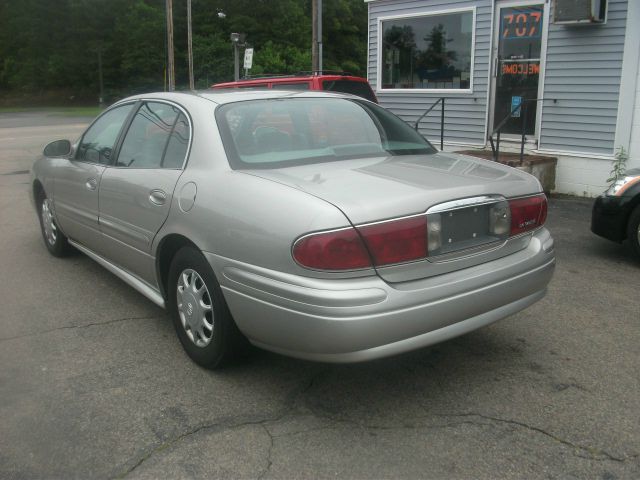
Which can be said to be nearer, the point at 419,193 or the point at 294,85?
the point at 419,193

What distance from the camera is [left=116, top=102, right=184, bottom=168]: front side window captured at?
13.1 feet

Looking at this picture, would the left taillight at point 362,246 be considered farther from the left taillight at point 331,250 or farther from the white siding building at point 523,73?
the white siding building at point 523,73

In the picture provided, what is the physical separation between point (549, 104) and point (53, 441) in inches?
348

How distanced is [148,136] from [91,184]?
2.40 feet

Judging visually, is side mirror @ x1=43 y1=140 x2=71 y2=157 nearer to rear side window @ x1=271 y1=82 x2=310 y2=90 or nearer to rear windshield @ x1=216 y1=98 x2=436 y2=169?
rear windshield @ x1=216 y1=98 x2=436 y2=169

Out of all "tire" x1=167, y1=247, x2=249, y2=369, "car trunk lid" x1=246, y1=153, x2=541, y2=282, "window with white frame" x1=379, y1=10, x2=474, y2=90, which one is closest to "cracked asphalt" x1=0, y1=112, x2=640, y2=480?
"tire" x1=167, y1=247, x2=249, y2=369

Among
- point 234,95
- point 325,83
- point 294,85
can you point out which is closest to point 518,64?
point 325,83

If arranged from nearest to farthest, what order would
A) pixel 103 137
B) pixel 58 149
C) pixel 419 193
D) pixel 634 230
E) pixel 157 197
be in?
1. pixel 419 193
2. pixel 157 197
3. pixel 103 137
4. pixel 58 149
5. pixel 634 230

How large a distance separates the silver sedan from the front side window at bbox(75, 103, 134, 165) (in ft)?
0.40

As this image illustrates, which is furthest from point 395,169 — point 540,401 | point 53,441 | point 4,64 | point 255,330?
point 4,64

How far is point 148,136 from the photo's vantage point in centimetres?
424

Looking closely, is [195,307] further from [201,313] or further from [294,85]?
[294,85]

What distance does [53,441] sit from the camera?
292 centimetres

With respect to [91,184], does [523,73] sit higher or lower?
higher
